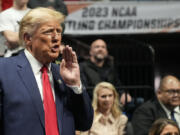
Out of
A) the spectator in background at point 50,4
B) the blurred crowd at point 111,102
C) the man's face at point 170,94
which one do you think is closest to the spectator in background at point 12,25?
the blurred crowd at point 111,102

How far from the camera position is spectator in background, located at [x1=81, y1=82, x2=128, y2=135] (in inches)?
229

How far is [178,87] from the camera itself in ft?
22.2

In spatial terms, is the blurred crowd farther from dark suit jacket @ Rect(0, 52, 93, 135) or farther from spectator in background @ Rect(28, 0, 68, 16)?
dark suit jacket @ Rect(0, 52, 93, 135)

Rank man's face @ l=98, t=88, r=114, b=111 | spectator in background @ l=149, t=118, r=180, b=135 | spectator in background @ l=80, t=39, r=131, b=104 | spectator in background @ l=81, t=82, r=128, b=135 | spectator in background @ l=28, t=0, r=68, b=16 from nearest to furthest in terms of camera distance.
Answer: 1. spectator in background @ l=149, t=118, r=180, b=135
2. spectator in background @ l=81, t=82, r=128, b=135
3. man's face @ l=98, t=88, r=114, b=111
4. spectator in background @ l=28, t=0, r=68, b=16
5. spectator in background @ l=80, t=39, r=131, b=104

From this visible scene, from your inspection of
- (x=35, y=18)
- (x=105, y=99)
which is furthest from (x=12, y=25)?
(x=35, y=18)

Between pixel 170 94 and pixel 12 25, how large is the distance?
265 centimetres

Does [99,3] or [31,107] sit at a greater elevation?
[99,3]

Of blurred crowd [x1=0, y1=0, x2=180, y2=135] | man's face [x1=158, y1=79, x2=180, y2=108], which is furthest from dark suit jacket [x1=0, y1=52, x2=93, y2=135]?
man's face [x1=158, y1=79, x2=180, y2=108]

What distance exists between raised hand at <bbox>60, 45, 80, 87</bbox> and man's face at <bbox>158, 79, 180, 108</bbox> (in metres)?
3.89

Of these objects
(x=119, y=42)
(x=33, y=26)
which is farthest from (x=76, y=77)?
(x=119, y=42)

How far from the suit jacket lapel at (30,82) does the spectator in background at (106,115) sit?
295cm

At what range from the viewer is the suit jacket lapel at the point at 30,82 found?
2.81 metres

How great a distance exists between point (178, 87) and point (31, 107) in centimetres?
434

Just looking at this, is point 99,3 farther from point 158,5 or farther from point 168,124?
point 168,124
